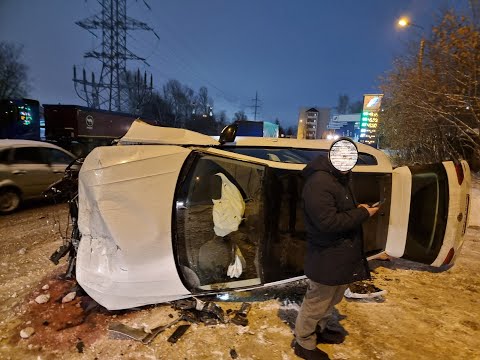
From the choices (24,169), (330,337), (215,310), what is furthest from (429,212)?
(24,169)

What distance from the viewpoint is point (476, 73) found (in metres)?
8.92

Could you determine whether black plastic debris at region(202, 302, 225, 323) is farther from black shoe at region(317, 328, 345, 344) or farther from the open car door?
the open car door

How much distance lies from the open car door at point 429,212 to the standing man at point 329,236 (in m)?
1.49

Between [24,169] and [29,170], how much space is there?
0.13m

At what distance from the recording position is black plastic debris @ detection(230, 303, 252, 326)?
9.98ft

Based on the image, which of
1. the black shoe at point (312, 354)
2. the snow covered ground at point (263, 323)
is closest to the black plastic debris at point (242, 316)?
the snow covered ground at point (263, 323)

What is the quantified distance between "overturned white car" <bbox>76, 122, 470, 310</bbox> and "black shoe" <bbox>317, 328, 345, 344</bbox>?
0.54m

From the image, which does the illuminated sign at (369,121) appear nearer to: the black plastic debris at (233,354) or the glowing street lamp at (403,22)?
the glowing street lamp at (403,22)

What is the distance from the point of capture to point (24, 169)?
7.54m

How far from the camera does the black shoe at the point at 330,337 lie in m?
2.77

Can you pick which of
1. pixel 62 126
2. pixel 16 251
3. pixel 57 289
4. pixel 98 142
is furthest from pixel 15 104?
pixel 57 289

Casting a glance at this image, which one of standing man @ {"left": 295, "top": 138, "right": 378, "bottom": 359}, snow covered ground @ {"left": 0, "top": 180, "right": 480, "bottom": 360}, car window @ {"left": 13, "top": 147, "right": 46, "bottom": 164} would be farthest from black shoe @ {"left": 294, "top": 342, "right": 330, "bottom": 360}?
car window @ {"left": 13, "top": 147, "right": 46, "bottom": 164}

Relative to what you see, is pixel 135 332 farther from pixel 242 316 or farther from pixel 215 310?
pixel 242 316

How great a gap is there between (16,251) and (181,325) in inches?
137
